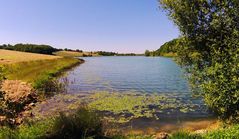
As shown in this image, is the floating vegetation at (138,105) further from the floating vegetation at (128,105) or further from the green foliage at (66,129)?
the green foliage at (66,129)

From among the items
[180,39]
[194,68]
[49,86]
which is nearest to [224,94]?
[194,68]

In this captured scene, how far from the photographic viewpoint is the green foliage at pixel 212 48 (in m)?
16.9

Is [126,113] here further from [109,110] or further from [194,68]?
[194,68]

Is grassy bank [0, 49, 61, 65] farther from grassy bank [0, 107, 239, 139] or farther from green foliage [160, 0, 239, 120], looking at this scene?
grassy bank [0, 107, 239, 139]

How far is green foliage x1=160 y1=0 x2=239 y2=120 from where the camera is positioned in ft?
55.4

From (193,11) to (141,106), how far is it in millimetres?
17195

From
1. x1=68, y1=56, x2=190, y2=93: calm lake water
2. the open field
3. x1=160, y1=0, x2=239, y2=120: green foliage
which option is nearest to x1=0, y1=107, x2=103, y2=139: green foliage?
x1=160, y1=0, x2=239, y2=120: green foliage

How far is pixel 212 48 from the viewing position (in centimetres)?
1842

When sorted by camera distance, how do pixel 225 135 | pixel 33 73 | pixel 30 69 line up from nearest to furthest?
1. pixel 225 135
2. pixel 33 73
3. pixel 30 69

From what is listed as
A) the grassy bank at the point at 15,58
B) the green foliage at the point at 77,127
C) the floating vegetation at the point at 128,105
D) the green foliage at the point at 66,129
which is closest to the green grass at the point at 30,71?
the floating vegetation at the point at 128,105

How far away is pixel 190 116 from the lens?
29.3 metres

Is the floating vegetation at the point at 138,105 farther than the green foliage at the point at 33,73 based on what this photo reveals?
No

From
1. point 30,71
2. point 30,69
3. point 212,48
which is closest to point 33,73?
point 30,71

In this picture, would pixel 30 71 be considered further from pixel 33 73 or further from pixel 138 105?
pixel 138 105
